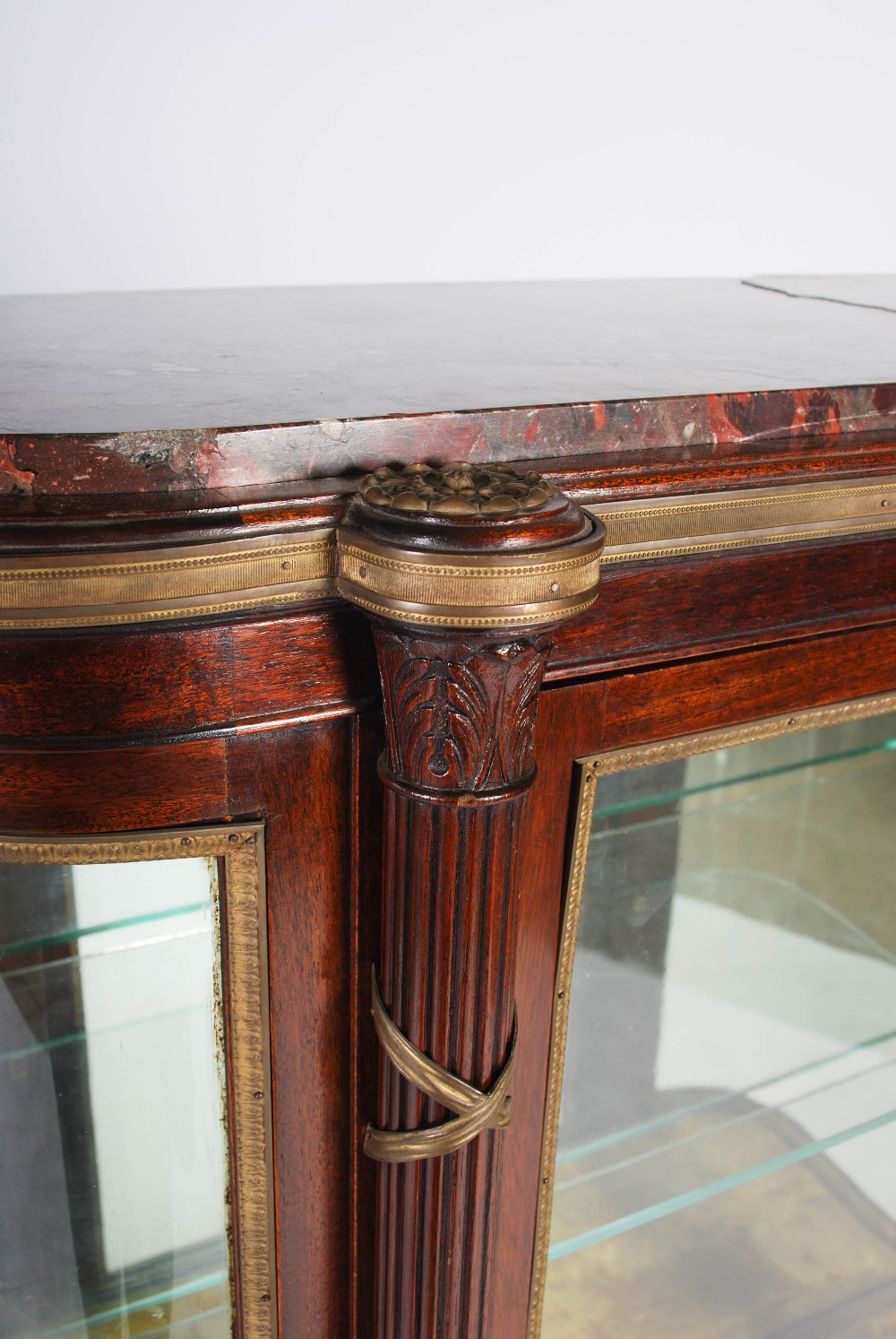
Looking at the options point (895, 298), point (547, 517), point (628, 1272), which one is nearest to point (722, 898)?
point (628, 1272)

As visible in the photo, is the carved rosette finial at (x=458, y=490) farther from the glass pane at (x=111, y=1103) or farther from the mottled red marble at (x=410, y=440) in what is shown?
the glass pane at (x=111, y=1103)

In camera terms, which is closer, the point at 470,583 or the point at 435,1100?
the point at 470,583

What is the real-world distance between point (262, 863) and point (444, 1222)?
0.19 metres

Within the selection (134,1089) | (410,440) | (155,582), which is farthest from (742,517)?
(134,1089)

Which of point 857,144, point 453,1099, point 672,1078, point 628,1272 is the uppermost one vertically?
point 857,144

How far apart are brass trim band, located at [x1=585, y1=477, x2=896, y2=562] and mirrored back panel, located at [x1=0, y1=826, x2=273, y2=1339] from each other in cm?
20

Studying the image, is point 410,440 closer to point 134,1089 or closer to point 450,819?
point 450,819

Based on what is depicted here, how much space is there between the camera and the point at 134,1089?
23.6 inches

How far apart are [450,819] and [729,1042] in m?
0.33

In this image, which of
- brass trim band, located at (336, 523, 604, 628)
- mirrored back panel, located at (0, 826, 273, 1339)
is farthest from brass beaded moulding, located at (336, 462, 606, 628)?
mirrored back panel, located at (0, 826, 273, 1339)

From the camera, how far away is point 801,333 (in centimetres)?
87

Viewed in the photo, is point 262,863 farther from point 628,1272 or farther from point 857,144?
point 857,144

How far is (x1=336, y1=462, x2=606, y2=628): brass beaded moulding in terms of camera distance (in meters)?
0.47

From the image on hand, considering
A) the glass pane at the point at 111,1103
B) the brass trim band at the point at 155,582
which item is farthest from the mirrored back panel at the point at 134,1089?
the brass trim band at the point at 155,582
